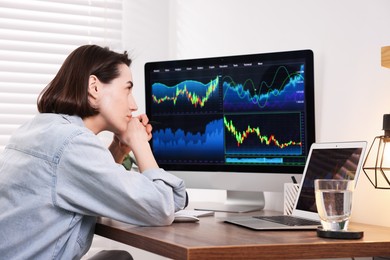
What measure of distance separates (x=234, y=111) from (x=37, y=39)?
111 cm

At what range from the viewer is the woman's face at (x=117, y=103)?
5.93 ft

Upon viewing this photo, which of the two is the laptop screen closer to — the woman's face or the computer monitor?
the computer monitor

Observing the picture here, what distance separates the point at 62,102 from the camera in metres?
1.73

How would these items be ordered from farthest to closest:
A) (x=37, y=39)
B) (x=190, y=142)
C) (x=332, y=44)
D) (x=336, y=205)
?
(x=37, y=39)
(x=190, y=142)
(x=332, y=44)
(x=336, y=205)

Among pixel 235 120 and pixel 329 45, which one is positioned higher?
pixel 329 45

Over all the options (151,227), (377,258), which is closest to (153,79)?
(151,227)

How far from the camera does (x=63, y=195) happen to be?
153 centimetres

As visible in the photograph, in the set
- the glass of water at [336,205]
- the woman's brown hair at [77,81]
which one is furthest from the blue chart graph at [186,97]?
the glass of water at [336,205]

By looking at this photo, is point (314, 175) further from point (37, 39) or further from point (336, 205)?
point (37, 39)

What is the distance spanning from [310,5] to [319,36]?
0.12m

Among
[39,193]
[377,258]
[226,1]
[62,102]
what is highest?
[226,1]

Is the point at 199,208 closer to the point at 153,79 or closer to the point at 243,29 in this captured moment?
the point at 153,79

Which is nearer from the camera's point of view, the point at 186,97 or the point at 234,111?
the point at 234,111

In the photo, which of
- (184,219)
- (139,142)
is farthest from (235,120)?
(184,219)
